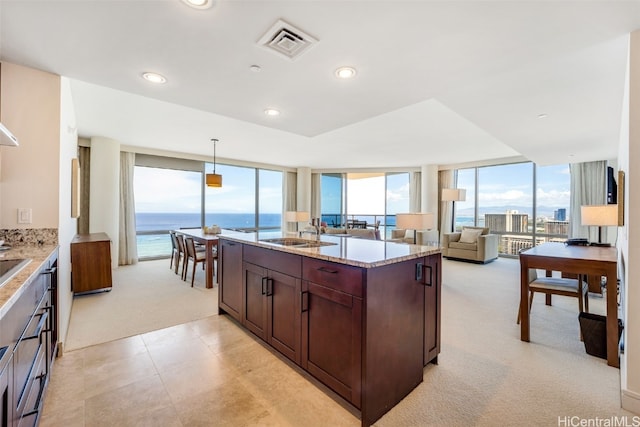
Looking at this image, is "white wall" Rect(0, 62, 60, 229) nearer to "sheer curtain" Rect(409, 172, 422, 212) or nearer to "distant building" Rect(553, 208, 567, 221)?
"sheer curtain" Rect(409, 172, 422, 212)

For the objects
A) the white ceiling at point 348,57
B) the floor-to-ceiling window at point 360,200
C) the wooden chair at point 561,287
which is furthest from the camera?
the floor-to-ceiling window at point 360,200

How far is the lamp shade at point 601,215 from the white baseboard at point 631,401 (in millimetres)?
1859

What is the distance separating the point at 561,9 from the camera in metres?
1.49

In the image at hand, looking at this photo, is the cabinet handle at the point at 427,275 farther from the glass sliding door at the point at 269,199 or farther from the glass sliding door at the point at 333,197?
the glass sliding door at the point at 333,197

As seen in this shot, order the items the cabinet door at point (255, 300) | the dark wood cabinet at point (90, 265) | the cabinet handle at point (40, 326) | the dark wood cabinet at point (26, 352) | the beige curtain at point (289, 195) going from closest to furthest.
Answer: the dark wood cabinet at point (26, 352)
the cabinet handle at point (40, 326)
the cabinet door at point (255, 300)
the dark wood cabinet at point (90, 265)
the beige curtain at point (289, 195)

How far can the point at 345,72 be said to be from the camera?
83.6 inches

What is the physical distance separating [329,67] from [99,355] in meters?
2.92

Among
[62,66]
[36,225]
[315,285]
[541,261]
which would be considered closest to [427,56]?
[315,285]

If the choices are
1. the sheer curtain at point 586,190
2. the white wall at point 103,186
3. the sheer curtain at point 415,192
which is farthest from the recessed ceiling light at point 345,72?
the sheer curtain at point 415,192

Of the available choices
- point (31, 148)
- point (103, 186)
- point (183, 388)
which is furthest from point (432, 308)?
point (103, 186)

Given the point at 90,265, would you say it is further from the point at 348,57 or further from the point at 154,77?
the point at 348,57

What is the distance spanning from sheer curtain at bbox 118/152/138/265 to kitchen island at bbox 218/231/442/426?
16.2 feet

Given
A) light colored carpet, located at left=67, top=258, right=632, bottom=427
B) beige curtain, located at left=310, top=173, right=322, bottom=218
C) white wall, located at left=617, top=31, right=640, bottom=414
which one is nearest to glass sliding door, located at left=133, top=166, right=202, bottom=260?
light colored carpet, located at left=67, top=258, right=632, bottom=427

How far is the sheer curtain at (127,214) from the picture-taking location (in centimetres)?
591
